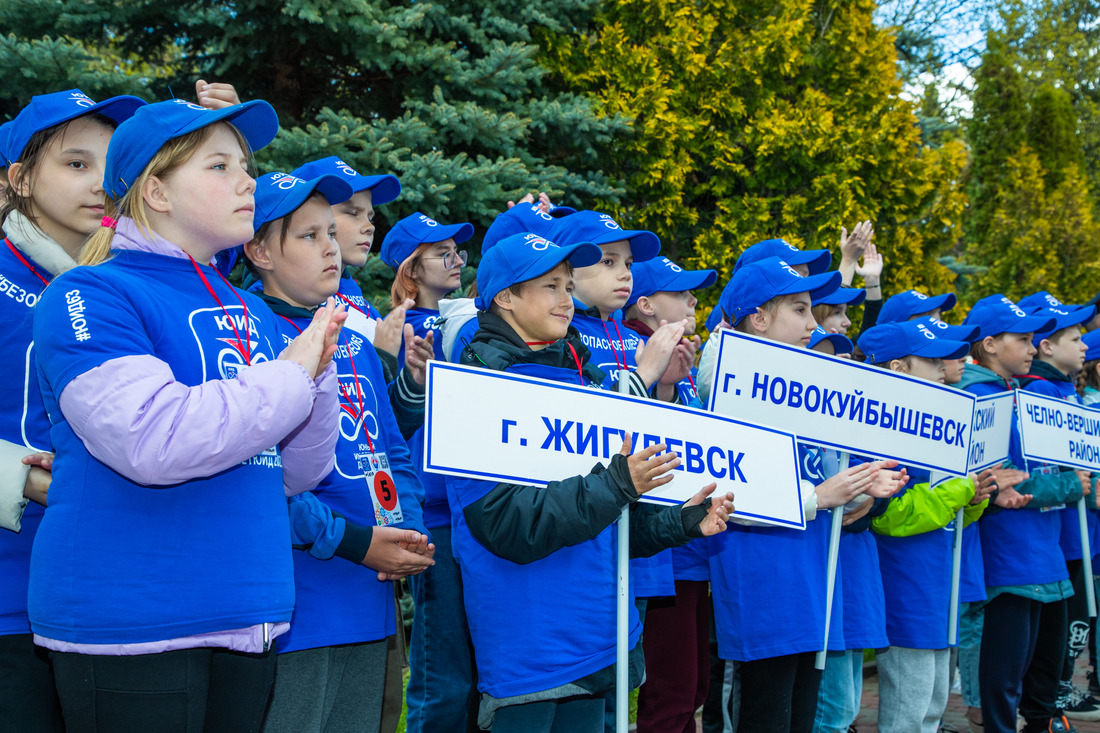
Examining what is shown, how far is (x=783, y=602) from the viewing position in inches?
158

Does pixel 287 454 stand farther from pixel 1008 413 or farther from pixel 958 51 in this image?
pixel 958 51

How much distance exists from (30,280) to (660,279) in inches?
127

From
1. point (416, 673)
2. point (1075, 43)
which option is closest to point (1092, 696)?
point (416, 673)

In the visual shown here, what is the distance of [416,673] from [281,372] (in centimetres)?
Result: 233

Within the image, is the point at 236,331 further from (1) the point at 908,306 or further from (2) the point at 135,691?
(1) the point at 908,306

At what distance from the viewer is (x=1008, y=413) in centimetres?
541

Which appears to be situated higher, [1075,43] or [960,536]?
[1075,43]

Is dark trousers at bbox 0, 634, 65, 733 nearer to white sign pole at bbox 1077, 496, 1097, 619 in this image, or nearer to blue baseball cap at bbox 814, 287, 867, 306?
blue baseball cap at bbox 814, 287, 867, 306

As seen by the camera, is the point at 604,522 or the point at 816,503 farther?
the point at 816,503

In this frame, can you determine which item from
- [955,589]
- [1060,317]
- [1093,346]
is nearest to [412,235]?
[955,589]

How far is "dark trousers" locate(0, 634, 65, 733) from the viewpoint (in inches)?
93.7

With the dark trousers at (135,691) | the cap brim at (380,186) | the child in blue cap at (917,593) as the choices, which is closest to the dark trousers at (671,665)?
the child in blue cap at (917,593)

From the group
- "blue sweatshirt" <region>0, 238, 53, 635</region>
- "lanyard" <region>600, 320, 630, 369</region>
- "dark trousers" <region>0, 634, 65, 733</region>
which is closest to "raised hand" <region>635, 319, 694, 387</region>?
"lanyard" <region>600, 320, 630, 369</region>

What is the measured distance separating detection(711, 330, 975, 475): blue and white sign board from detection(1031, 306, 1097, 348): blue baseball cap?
2137 mm
